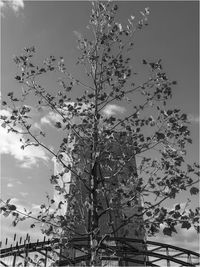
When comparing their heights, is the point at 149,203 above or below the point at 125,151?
below

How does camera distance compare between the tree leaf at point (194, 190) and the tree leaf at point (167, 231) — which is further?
the tree leaf at point (194, 190)

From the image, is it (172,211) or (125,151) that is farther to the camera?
(125,151)

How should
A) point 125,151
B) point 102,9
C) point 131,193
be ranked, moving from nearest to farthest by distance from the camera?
point 131,193, point 125,151, point 102,9

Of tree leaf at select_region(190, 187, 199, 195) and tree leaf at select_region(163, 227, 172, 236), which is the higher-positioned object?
tree leaf at select_region(190, 187, 199, 195)

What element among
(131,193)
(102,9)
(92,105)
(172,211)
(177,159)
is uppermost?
(102,9)

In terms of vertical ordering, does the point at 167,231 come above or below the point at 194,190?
below

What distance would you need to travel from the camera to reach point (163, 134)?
7.47 meters

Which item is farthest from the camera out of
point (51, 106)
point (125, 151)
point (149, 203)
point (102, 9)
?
point (102, 9)

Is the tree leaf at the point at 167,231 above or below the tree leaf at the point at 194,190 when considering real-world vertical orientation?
below

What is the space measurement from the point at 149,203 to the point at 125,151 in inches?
65.7

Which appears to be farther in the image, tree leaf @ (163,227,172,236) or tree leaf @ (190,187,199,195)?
tree leaf @ (190,187,199,195)

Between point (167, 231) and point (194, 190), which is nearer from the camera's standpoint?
point (167, 231)

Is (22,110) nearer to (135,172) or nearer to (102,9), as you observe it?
(135,172)

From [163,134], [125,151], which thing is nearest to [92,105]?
[125,151]
